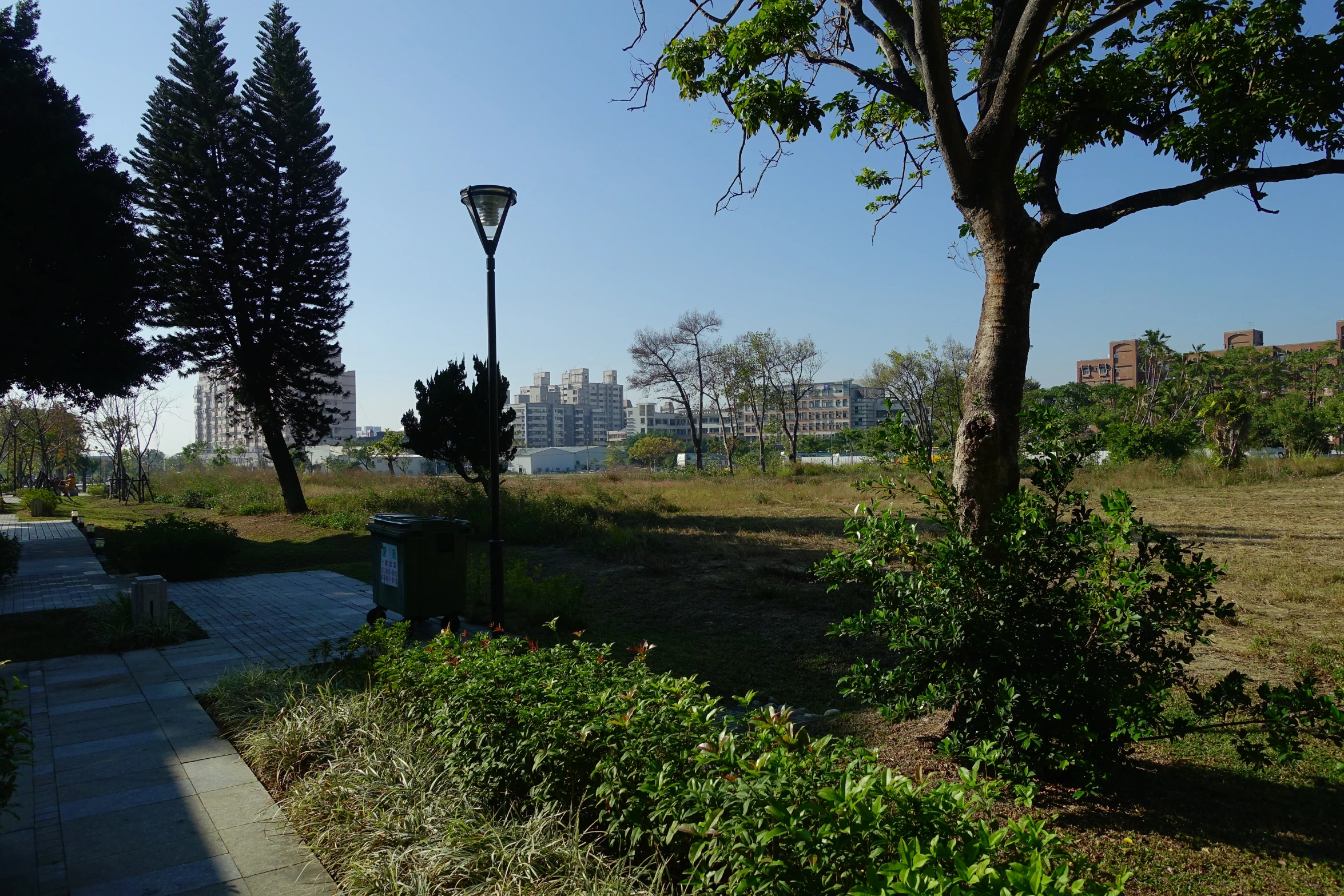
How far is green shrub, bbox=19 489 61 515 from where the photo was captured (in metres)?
26.0

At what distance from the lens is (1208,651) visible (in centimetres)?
598

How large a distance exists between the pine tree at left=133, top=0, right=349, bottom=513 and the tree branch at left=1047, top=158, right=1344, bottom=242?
21918mm

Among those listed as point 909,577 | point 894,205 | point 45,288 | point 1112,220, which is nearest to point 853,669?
point 909,577

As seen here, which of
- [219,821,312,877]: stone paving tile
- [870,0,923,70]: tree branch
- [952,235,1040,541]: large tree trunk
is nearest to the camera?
[219,821,312,877]: stone paving tile

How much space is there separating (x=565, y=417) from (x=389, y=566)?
170m

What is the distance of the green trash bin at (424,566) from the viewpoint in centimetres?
745

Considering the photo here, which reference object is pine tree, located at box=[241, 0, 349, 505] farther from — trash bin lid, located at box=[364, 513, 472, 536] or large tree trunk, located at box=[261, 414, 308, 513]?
trash bin lid, located at box=[364, 513, 472, 536]

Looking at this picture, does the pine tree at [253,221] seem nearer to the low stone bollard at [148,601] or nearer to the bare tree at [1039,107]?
the low stone bollard at [148,601]

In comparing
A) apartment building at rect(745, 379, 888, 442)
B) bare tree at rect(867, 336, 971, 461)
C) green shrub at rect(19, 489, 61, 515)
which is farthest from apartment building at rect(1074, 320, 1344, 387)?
green shrub at rect(19, 489, 61, 515)

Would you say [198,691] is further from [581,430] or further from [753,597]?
[581,430]

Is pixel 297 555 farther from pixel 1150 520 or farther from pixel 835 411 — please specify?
pixel 835 411

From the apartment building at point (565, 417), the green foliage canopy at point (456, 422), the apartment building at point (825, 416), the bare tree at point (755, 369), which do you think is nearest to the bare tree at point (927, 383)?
the bare tree at point (755, 369)

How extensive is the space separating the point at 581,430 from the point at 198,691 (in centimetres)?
17474

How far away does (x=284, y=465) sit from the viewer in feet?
73.4
